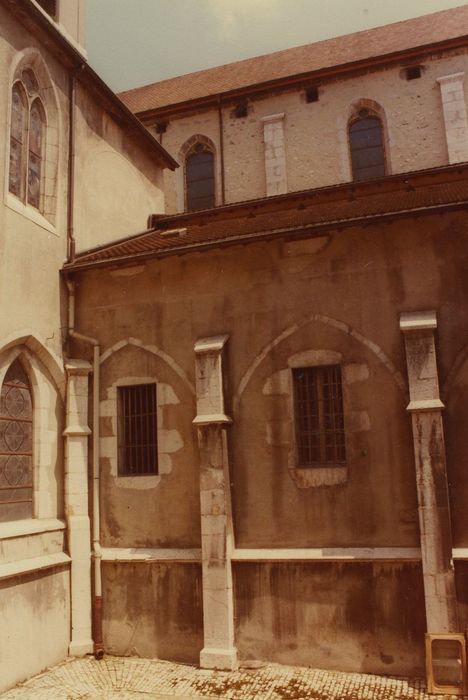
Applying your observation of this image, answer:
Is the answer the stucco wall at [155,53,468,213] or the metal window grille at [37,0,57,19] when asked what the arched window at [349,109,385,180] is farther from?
the metal window grille at [37,0,57,19]

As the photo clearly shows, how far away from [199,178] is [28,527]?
42.8ft

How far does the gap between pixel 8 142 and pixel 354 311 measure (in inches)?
231

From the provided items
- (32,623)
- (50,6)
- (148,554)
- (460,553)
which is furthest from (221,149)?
(32,623)

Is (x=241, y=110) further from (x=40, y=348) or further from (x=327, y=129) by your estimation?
(x=40, y=348)

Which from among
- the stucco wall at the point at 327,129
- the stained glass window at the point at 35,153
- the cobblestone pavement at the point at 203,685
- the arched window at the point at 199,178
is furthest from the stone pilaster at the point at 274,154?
the cobblestone pavement at the point at 203,685

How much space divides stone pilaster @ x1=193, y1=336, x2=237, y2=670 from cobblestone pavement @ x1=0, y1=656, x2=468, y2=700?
436mm

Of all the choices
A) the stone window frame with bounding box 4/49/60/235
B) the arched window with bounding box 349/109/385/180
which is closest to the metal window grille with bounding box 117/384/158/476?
the stone window frame with bounding box 4/49/60/235

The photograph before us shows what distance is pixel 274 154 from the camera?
1836 cm

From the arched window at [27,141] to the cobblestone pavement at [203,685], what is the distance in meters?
7.16

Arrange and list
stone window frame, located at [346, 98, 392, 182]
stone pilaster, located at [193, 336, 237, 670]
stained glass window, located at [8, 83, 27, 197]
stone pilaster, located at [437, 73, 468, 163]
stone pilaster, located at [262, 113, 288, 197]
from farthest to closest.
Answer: stone pilaster, located at [262, 113, 288, 197] < stone window frame, located at [346, 98, 392, 182] < stone pilaster, located at [437, 73, 468, 163] < stained glass window, located at [8, 83, 27, 197] < stone pilaster, located at [193, 336, 237, 670]

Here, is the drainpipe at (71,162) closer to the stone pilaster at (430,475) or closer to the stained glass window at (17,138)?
the stained glass window at (17,138)

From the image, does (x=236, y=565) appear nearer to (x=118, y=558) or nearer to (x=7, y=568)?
(x=118, y=558)

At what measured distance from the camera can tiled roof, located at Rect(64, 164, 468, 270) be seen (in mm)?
9508

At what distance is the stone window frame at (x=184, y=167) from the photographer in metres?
18.9
